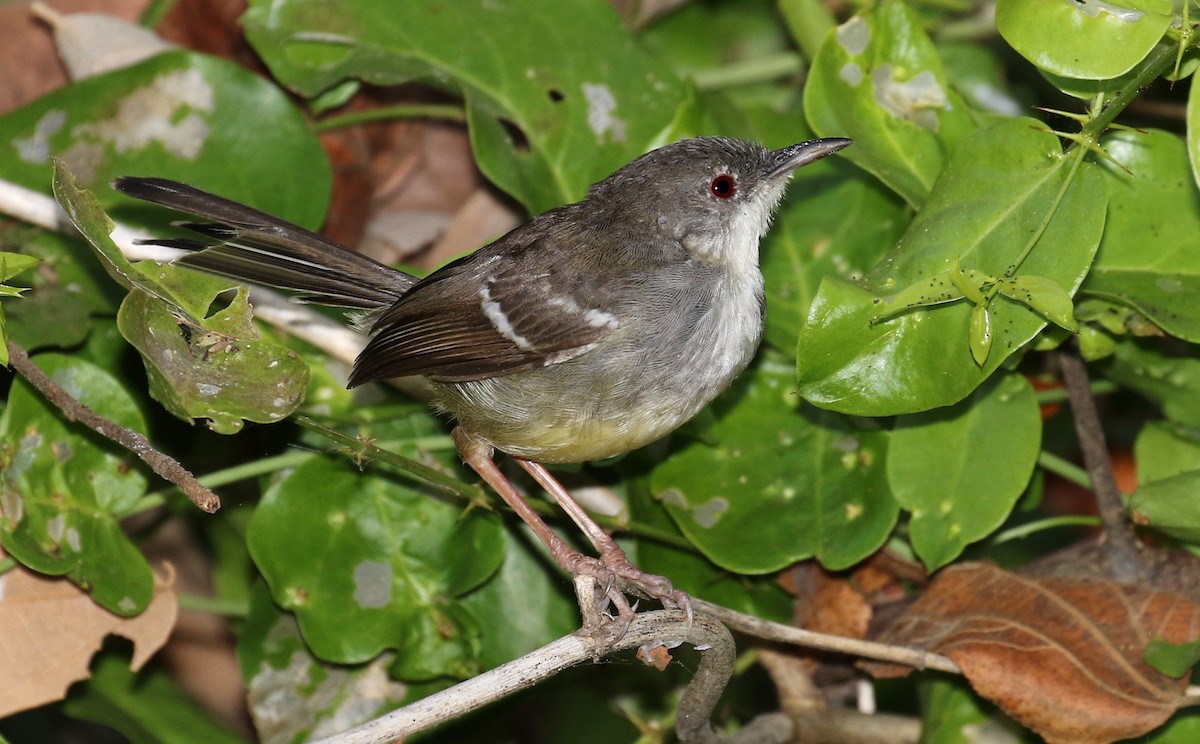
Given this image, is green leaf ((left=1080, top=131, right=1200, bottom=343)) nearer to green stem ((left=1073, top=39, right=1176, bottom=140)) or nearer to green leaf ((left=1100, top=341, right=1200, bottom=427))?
green leaf ((left=1100, top=341, right=1200, bottom=427))

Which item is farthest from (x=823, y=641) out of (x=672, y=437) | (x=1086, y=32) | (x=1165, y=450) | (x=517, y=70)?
(x=517, y=70)

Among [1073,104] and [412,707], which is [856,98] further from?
[412,707]

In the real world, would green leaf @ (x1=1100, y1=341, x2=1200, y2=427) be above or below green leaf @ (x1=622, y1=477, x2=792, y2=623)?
above

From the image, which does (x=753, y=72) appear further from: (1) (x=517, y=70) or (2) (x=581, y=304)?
(2) (x=581, y=304)

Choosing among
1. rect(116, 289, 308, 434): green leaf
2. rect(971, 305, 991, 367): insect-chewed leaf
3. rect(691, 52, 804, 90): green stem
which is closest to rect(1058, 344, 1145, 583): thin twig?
Answer: rect(971, 305, 991, 367): insect-chewed leaf

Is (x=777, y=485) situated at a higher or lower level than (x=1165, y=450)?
lower
